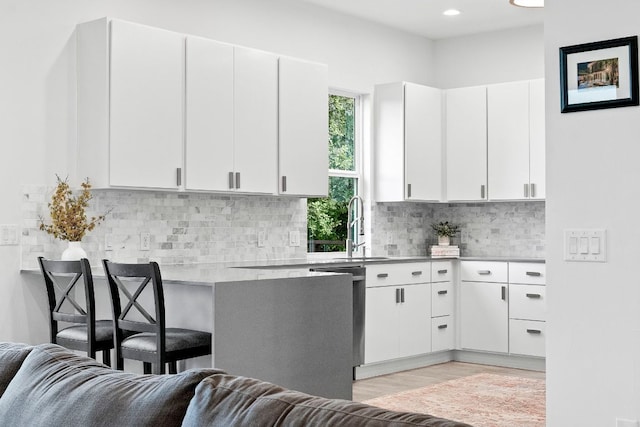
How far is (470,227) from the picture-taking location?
25.0 ft

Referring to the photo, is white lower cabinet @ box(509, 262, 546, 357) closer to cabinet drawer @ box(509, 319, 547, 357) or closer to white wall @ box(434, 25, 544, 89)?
cabinet drawer @ box(509, 319, 547, 357)

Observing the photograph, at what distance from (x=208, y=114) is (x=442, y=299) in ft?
8.91

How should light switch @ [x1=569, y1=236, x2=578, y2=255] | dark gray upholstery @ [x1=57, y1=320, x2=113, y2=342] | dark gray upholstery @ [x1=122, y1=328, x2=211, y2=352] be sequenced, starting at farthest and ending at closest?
dark gray upholstery @ [x1=57, y1=320, x2=113, y2=342]
dark gray upholstery @ [x1=122, y1=328, x2=211, y2=352]
light switch @ [x1=569, y1=236, x2=578, y2=255]

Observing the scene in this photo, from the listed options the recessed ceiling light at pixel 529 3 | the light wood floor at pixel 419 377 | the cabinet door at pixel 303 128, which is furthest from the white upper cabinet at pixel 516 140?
the recessed ceiling light at pixel 529 3

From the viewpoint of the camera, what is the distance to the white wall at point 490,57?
722 cm

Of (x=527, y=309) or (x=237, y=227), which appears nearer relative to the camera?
(x=237, y=227)

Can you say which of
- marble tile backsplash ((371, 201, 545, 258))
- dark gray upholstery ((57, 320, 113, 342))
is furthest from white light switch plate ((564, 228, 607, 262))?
marble tile backsplash ((371, 201, 545, 258))

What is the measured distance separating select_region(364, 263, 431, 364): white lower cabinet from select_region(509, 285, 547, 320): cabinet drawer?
0.67 m

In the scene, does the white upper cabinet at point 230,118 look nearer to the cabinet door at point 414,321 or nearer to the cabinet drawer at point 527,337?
the cabinet door at point 414,321

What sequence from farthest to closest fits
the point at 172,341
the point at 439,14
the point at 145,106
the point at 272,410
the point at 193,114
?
the point at 439,14 → the point at 193,114 → the point at 145,106 → the point at 172,341 → the point at 272,410

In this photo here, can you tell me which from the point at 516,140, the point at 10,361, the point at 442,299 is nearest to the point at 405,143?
the point at 516,140

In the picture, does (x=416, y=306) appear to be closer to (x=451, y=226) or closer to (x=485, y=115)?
(x=451, y=226)

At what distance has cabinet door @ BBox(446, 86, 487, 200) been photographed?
7.17 metres

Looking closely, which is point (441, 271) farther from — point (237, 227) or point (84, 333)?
point (84, 333)
